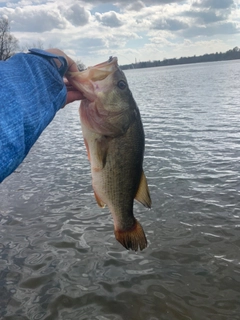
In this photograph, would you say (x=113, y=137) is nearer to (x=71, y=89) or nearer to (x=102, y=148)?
(x=102, y=148)

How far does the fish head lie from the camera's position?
270 centimetres

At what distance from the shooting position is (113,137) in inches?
113

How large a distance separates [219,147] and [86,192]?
5591 mm

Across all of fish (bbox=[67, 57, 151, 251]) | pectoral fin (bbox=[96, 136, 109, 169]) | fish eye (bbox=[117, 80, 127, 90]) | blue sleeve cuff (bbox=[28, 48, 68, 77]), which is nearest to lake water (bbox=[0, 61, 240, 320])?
fish (bbox=[67, 57, 151, 251])

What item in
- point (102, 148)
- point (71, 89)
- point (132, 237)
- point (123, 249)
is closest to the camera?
point (71, 89)

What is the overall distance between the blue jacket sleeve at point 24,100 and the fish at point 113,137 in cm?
59

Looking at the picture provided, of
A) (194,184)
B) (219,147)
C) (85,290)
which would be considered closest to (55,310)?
(85,290)

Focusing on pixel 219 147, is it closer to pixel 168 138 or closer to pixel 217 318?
pixel 168 138

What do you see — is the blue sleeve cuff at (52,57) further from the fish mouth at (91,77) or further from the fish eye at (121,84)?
the fish eye at (121,84)

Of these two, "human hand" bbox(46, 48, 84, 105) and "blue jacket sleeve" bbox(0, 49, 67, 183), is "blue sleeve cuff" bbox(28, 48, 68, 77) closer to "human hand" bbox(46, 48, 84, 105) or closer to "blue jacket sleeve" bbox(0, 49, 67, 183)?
"blue jacket sleeve" bbox(0, 49, 67, 183)

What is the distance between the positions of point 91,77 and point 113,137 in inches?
20.7

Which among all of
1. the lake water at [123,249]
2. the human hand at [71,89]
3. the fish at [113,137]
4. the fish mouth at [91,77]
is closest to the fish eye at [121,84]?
the fish at [113,137]

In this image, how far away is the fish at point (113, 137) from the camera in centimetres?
279

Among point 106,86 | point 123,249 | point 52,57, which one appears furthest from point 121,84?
point 123,249
